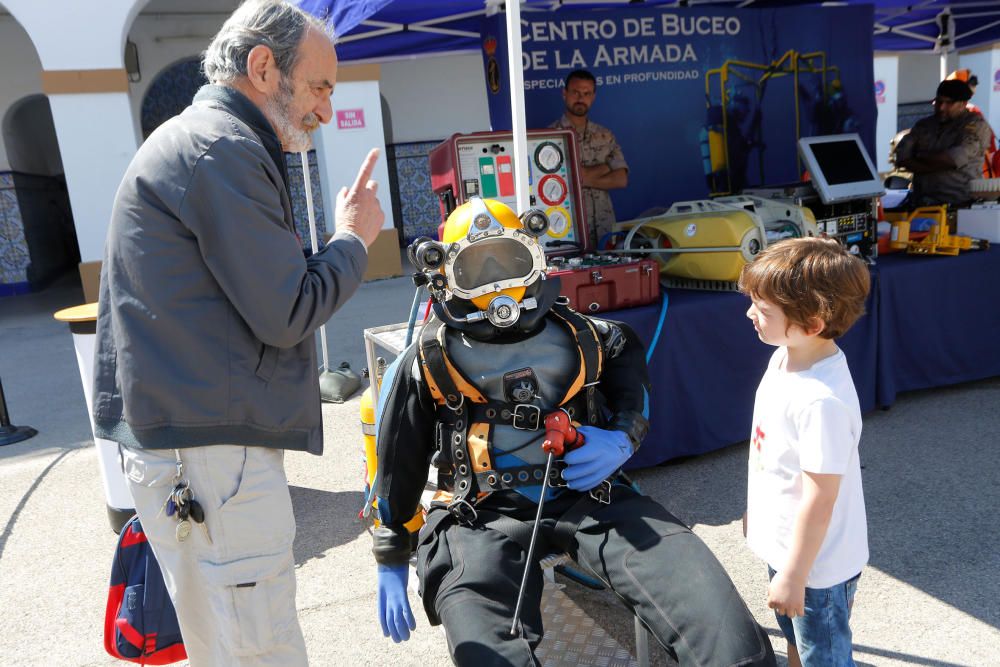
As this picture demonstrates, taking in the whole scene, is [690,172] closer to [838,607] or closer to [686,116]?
[686,116]

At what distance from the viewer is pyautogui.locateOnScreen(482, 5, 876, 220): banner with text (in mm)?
4602

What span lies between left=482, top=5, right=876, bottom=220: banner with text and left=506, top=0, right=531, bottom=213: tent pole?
182 centimetres

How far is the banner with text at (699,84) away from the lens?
15.1 feet

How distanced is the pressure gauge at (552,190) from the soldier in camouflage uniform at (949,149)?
2730 mm

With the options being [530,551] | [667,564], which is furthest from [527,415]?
[667,564]

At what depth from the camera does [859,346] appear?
383cm

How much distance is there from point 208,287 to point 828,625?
1.46 m

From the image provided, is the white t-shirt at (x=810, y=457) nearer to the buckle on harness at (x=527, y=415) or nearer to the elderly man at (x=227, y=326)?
the buckle on harness at (x=527, y=415)

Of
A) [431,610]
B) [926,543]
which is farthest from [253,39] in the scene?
[926,543]

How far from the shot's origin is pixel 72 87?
8.09 m

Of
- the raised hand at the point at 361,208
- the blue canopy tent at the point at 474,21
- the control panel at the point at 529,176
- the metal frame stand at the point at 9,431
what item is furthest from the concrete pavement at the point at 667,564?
the blue canopy tent at the point at 474,21

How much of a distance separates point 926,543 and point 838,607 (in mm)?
1410

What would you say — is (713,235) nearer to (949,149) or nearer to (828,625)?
(828,625)

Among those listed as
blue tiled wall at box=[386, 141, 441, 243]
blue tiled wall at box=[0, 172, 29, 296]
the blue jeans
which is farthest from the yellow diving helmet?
blue tiled wall at box=[0, 172, 29, 296]
